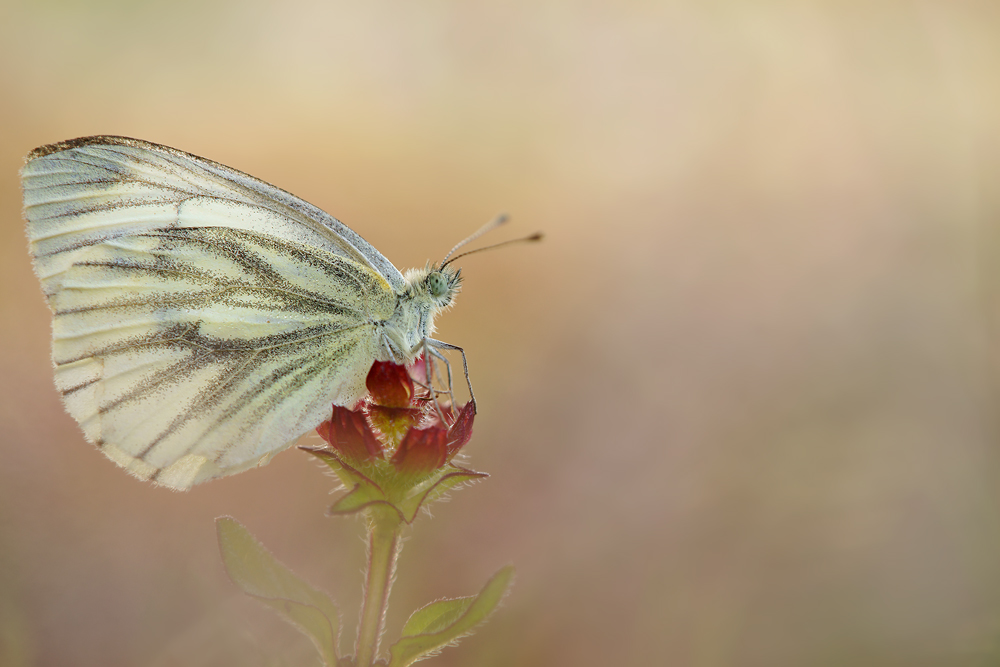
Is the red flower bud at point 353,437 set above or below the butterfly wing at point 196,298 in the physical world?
below

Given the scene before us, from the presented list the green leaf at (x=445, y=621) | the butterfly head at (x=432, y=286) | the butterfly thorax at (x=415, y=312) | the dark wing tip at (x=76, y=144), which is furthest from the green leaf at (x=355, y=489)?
the dark wing tip at (x=76, y=144)

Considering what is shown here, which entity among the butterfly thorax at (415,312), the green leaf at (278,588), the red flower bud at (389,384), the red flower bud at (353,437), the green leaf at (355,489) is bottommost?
the green leaf at (278,588)

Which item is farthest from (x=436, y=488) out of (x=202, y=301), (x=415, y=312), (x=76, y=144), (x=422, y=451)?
(x=76, y=144)

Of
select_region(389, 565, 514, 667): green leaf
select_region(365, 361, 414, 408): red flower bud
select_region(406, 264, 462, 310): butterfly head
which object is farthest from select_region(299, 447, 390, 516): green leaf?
select_region(406, 264, 462, 310): butterfly head

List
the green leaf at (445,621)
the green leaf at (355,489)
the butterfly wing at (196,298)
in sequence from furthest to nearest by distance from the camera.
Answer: the butterfly wing at (196,298) → the green leaf at (445,621) → the green leaf at (355,489)

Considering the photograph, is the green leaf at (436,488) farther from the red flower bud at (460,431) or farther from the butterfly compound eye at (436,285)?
the butterfly compound eye at (436,285)

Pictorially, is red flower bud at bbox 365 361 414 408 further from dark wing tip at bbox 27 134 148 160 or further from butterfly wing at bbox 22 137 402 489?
dark wing tip at bbox 27 134 148 160

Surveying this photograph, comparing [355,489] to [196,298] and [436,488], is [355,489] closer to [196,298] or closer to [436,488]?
[436,488]

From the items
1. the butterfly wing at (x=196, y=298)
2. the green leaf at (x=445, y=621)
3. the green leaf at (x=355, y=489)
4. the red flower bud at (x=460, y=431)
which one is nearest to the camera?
the green leaf at (x=355, y=489)
